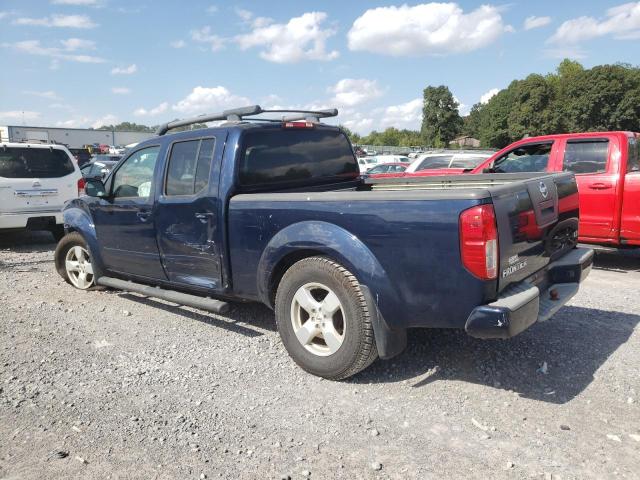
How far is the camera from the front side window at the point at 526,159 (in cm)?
752

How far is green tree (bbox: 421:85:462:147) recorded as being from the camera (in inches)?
3809

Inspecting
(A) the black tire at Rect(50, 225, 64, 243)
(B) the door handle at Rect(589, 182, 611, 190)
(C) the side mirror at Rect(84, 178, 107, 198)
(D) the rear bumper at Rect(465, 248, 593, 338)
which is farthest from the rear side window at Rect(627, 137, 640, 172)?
(A) the black tire at Rect(50, 225, 64, 243)

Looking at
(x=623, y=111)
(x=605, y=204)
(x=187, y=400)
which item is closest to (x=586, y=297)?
(x=605, y=204)

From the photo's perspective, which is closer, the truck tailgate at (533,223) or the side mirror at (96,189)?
the truck tailgate at (533,223)

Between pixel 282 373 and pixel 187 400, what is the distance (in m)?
0.72

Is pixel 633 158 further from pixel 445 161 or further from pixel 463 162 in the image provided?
pixel 445 161

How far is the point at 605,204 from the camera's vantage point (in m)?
6.73

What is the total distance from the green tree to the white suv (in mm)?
91708

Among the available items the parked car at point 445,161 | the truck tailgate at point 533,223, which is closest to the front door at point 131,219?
the truck tailgate at point 533,223

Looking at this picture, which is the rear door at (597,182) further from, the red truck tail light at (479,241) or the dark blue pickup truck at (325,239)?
the red truck tail light at (479,241)

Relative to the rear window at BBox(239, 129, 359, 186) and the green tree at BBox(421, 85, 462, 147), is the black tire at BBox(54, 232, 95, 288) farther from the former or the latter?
the green tree at BBox(421, 85, 462, 147)

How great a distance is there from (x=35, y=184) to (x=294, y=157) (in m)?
6.04

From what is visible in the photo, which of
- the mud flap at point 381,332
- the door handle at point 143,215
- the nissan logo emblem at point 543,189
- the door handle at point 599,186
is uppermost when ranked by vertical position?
the nissan logo emblem at point 543,189

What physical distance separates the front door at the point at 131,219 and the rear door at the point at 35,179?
3.81 meters
